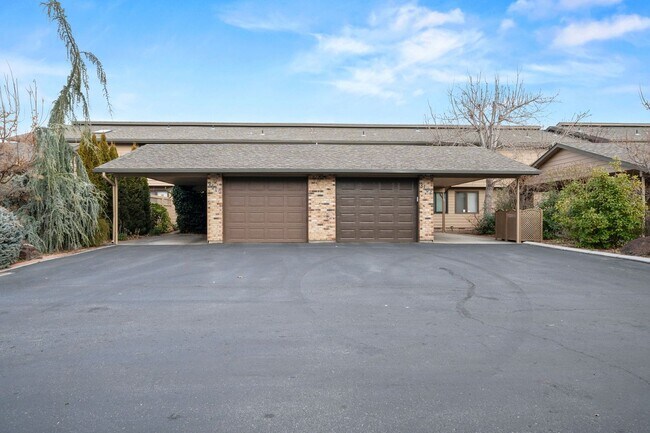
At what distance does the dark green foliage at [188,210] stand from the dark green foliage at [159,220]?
0.83m

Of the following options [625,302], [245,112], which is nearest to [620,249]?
[625,302]

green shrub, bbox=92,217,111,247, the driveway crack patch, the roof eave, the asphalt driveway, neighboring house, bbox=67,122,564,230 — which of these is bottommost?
the asphalt driveway

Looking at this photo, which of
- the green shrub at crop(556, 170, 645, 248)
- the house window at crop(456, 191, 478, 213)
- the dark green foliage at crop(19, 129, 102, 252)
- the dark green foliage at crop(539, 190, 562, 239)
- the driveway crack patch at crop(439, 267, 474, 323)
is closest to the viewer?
the driveway crack patch at crop(439, 267, 474, 323)

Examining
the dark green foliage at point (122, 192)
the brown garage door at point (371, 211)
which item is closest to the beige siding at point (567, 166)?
the brown garage door at point (371, 211)

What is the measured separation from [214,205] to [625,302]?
13.0m

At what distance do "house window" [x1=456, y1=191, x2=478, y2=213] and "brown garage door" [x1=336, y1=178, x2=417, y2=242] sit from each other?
989 cm

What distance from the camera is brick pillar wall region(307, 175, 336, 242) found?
1566 cm

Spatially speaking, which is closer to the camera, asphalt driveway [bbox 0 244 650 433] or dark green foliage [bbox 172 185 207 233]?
asphalt driveway [bbox 0 244 650 433]

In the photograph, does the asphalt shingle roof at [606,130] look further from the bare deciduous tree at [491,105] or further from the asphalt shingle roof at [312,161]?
the asphalt shingle roof at [312,161]

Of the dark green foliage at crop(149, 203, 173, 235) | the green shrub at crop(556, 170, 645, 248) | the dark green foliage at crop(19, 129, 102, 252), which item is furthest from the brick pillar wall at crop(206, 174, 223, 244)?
the green shrub at crop(556, 170, 645, 248)

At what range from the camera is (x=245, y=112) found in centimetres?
3102

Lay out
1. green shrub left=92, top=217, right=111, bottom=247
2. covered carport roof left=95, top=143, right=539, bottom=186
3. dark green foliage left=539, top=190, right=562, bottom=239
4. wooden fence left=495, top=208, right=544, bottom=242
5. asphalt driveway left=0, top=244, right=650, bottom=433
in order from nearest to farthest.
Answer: asphalt driveway left=0, top=244, right=650, bottom=433, green shrub left=92, top=217, right=111, bottom=247, covered carport roof left=95, top=143, right=539, bottom=186, wooden fence left=495, top=208, right=544, bottom=242, dark green foliage left=539, top=190, right=562, bottom=239

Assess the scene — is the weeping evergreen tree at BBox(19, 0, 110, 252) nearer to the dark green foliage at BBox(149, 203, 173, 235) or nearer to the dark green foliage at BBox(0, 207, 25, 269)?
the dark green foliage at BBox(0, 207, 25, 269)

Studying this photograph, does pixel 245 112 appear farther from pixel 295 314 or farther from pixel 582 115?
pixel 295 314
